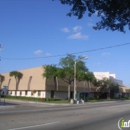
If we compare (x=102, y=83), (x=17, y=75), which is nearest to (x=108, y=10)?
(x=17, y=75)

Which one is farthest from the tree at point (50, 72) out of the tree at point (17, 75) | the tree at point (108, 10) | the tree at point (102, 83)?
the tree at point (108, 10)

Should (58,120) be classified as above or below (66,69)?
below

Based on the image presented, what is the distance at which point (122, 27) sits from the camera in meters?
9.13

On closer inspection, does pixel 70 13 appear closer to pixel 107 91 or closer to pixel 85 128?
pixel 85 128

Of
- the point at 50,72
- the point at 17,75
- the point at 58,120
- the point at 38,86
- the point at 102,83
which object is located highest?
the point at 17,75

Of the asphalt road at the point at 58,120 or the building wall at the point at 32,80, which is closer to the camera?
the asphalt road at the point at 58,120

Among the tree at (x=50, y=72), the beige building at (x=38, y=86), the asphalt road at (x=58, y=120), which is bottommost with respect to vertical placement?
the asphalt road at (x=58, y=120)

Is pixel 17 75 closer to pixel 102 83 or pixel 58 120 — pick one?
pixel 102 83

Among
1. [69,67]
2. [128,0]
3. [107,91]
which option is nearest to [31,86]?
[69,67]

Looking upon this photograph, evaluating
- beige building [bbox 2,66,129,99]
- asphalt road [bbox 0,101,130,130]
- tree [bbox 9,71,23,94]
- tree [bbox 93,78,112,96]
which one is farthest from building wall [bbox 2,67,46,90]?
asphalt road [bbox 0,101,130,130]

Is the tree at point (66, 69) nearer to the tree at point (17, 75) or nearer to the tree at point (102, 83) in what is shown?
the tree at point (17, 75)

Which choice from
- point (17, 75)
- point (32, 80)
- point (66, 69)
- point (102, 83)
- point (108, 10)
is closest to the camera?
point (108, 10)

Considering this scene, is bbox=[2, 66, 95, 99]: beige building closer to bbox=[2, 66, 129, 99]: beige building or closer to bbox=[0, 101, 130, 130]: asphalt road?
bbox=[2, 66, 129, 99]: beige building

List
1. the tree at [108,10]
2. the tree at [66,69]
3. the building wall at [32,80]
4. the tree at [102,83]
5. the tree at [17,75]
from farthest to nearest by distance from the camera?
the tree at [102,83], the tree at [17,75], the building wall at [32,80], the tree at [66,69], the tree at [108,10]
